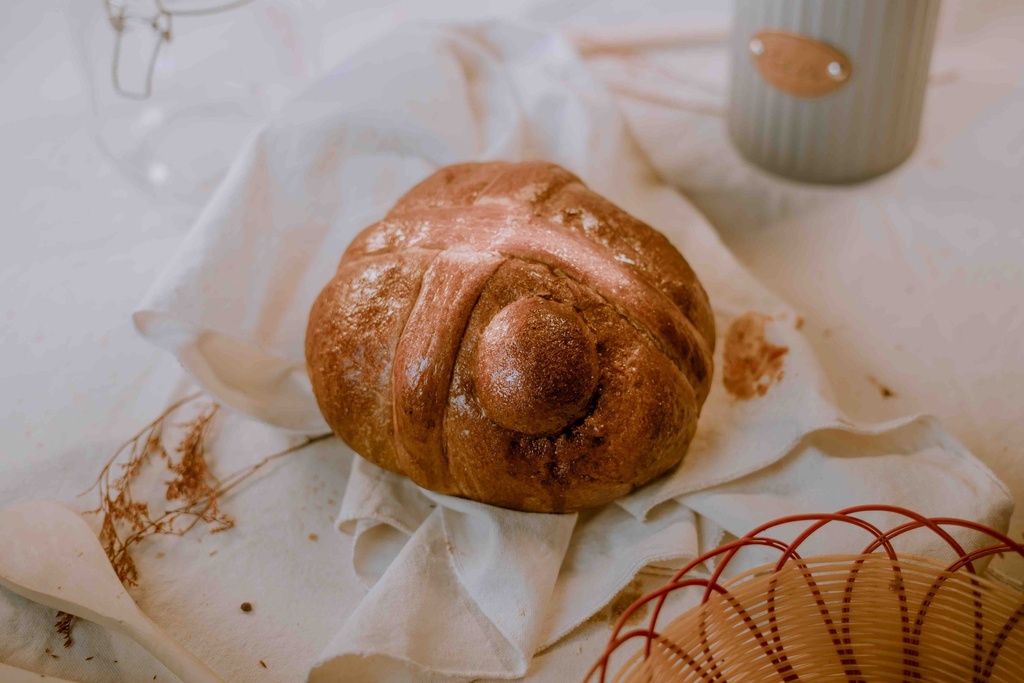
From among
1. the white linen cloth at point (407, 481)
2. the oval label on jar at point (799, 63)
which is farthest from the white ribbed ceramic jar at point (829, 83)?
the white linen cloth at point (407, 481)

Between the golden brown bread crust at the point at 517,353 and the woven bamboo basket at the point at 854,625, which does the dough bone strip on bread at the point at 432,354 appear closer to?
the golden brown bread crust at the point at 517,353

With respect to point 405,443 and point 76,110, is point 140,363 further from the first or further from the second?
point 76,110

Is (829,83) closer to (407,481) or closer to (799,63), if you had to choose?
(799,63)

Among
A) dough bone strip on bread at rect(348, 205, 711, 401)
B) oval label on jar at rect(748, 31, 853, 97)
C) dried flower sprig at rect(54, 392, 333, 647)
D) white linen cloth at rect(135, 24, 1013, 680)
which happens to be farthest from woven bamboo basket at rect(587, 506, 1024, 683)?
oval label on jar at rect(748, 31, 853, 97)

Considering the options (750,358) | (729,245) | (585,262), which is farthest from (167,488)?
(729,245)

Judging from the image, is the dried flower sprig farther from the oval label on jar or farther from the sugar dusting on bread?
the oval label on jar

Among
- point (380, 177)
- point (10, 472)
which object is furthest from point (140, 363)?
point (380, 177)
